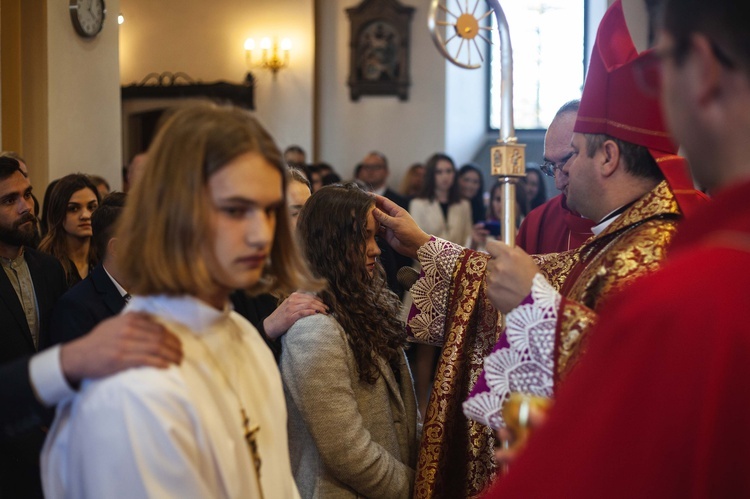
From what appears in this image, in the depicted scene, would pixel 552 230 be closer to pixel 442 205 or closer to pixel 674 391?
pixel 674 391

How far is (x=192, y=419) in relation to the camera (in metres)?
1.35

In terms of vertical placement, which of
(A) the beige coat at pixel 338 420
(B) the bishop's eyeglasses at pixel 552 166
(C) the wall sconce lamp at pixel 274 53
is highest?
(C) the wall sconce lamp at pixel 274 53

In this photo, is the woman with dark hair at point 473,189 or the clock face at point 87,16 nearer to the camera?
the clock face at point 87,16

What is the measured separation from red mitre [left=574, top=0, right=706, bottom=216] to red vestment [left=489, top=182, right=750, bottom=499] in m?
1.20

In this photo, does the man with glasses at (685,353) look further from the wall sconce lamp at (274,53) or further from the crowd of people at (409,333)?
the wall sconce lamp at (274,53)

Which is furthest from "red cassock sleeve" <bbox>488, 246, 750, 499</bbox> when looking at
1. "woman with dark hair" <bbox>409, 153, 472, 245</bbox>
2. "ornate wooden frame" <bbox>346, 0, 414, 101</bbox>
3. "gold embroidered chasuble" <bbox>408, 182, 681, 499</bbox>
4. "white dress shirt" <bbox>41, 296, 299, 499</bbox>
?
"ornate wooden frame" <bbox>346, 0, 414, 101</bbox>

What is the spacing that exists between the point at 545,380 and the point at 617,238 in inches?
20.1

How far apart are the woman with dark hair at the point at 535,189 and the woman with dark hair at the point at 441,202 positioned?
2.14 ft

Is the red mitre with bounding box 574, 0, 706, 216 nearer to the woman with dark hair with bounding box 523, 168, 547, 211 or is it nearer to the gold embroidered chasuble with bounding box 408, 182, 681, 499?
the gold embroidered chasuble with bounding box 408, 182, 681, 499

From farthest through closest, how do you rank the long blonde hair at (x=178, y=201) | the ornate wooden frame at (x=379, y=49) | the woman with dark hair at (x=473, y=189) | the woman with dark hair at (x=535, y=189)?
the ornate wooden frame at (x=379, y=49), the woman with dark hair at (x=473, y=189), the woman with dark hair at (x=535, y=189), the long blonde hair at (x=178, y=201)

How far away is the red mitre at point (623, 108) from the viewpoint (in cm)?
223

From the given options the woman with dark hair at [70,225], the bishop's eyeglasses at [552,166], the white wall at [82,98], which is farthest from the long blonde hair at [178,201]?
the white wall at [82,98]

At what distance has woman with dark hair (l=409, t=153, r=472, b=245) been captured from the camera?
8.20m

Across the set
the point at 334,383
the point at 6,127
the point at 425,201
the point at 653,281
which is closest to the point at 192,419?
the point at 653,281
